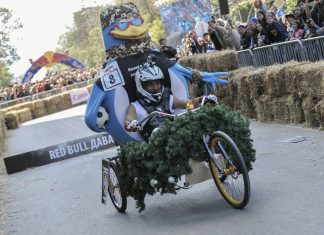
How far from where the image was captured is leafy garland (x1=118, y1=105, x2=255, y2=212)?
7043mm

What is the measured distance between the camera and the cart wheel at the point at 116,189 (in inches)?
313

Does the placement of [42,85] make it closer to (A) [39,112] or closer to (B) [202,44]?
(A) [39,112]

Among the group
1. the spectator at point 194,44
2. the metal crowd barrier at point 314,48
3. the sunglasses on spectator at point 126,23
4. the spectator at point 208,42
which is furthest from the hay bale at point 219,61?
the sunglasses on spectator at point 126,23

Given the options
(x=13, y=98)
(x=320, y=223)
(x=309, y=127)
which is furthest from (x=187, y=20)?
(x=320, y=223)

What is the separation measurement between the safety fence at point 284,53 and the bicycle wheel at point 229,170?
620cm

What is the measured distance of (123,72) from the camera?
8.25m

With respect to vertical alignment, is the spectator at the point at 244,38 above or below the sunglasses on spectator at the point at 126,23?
below

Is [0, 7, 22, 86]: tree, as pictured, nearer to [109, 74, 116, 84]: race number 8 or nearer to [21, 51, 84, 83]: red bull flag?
[21, 51, 84, 83]: red bull flag

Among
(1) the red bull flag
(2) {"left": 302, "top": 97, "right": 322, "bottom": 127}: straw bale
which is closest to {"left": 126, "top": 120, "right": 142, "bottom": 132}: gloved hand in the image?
(2) {"left": 302, "top": 97, "right": 322, "bottom": 127}: straw bale

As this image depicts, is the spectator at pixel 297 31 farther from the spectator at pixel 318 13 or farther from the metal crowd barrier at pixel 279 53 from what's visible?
the spectator at pixel 318 13

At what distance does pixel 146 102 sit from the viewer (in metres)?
8.04

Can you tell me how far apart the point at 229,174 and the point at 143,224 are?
1.33m

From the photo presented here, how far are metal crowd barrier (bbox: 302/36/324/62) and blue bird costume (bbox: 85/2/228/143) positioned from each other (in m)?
4.97

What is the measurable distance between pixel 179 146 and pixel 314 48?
→ 679 centimetres
